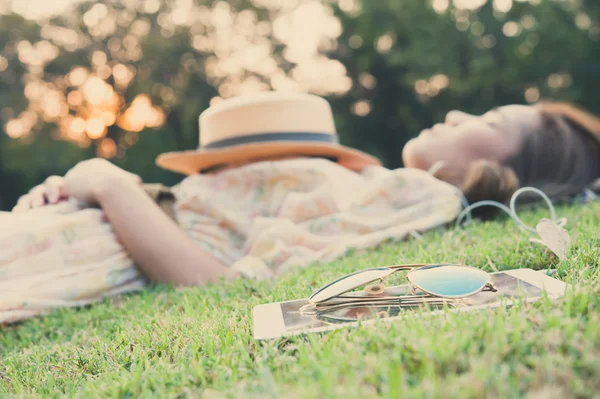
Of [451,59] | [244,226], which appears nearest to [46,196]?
[244,226]

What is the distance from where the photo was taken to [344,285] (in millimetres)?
1071

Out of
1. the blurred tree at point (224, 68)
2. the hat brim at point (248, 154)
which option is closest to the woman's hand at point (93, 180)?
the hat brim at point (248, 154)

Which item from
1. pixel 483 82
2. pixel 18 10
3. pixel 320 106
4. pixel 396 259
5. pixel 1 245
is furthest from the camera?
pixel 18 10

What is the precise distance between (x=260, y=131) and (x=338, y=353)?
2.10 meters

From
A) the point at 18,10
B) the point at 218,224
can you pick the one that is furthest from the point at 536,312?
the point at 18,10

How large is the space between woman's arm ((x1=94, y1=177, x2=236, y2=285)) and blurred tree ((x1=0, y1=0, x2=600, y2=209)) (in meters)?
14.6

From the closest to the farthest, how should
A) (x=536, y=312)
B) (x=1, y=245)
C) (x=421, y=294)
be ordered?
(x=536, y=312) < (x=421, y=294) < (x=1, y=245)

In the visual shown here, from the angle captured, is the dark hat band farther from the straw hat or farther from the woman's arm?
the woman's arm

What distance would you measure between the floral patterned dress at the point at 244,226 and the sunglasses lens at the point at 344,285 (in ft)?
3.01

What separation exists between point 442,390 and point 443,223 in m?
1.75

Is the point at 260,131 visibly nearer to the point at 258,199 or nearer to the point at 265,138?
the point at 265,138

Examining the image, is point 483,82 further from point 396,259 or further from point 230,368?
point 230,368

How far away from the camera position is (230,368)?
90 centimetres

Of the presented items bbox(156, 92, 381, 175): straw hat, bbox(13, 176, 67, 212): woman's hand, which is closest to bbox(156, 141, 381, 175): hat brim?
bbox(156, 92, 381, 175): straw hat
